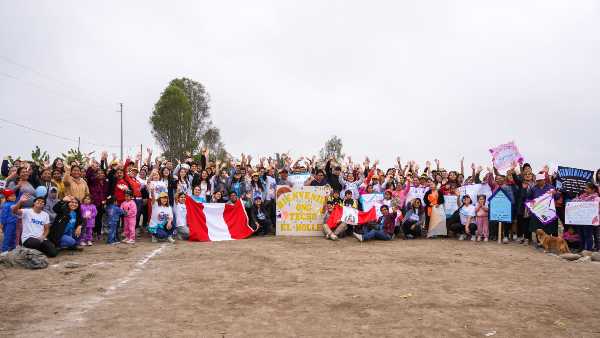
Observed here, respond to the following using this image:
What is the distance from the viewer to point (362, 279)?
7289 mm

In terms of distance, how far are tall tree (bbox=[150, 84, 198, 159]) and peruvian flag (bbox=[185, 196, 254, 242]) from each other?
101 feet

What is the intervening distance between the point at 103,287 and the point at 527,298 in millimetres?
6349

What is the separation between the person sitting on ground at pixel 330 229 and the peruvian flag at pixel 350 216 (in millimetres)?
106

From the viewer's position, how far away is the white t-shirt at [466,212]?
12.4m

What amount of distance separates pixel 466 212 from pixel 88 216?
397 inches

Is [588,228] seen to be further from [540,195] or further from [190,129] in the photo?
[190,129]

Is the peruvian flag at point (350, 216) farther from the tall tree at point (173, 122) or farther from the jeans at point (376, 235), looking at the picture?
the tall tree at point (173, 122)

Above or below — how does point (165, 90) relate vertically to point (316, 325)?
above

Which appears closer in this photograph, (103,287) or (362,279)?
(103,287)

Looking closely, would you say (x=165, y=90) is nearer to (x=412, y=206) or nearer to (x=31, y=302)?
(x=412, y=206)

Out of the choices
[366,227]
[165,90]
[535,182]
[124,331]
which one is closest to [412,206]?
[366,227]

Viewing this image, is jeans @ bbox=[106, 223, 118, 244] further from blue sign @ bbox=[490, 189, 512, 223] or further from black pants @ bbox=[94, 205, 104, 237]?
blue sign @ bbox=[490, 189, 512, 223]

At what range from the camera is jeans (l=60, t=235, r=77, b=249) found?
9438 millimetres

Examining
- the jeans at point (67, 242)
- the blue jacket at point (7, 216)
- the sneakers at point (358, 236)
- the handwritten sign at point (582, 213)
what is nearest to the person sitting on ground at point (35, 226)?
the blue jacket at point (7, 216)
